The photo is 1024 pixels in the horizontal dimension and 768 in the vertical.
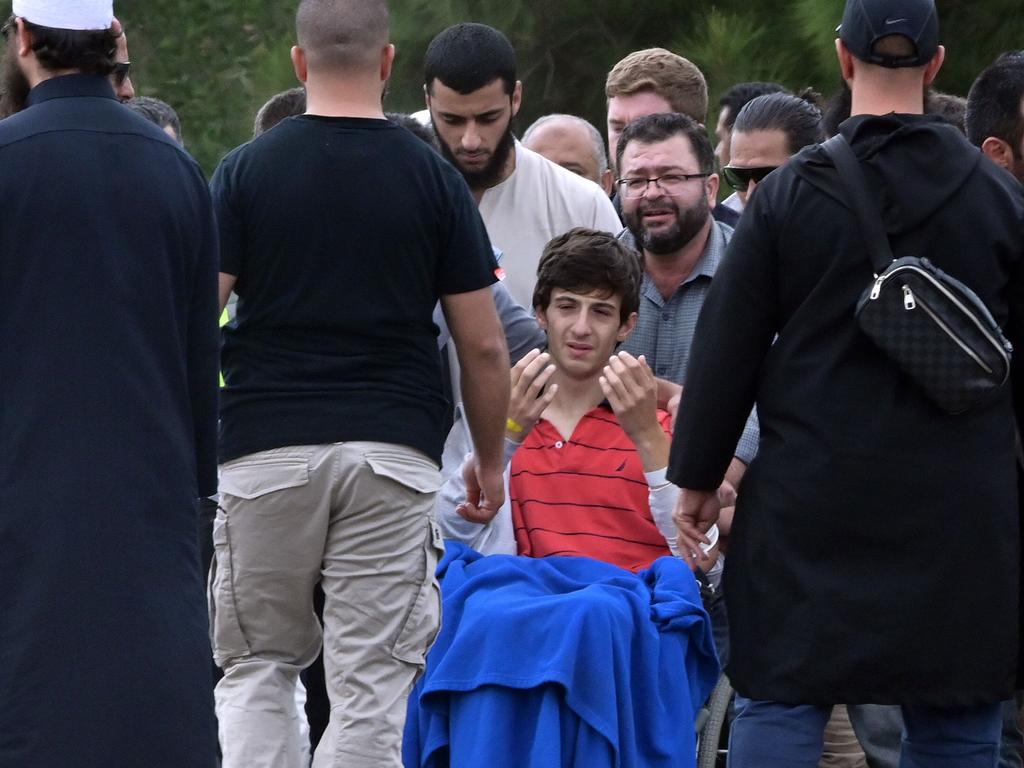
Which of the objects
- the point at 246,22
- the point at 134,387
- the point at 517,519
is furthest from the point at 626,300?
the point at 246,22

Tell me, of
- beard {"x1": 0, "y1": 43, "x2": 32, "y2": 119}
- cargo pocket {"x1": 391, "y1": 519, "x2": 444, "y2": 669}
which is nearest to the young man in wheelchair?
cargo pocket {"x1": 391, "y1": 519, "x2": 444, "y2": 669}

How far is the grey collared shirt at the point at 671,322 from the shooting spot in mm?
4852

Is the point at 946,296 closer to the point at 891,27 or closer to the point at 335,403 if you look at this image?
the point at 891,27

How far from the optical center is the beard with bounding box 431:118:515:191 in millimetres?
5188

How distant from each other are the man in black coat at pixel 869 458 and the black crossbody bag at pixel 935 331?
7 cm

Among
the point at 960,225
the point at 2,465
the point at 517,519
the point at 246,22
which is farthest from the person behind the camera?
the point at 246,22

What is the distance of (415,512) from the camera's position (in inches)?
153

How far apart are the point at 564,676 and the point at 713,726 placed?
2.24ft

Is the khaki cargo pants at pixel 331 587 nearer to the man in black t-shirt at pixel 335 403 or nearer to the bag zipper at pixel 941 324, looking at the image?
the man in black t-shirt at pixel 335 403

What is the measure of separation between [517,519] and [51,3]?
184 centimetres

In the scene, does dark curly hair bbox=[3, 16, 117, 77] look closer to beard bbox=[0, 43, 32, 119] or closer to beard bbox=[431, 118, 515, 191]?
beard bbox=[0, 43, 32, 119]

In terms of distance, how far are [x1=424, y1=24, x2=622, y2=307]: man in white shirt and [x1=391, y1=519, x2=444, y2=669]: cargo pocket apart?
4.52ft

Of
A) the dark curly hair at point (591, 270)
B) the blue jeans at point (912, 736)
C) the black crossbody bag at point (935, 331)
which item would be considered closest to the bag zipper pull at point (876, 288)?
the black crossbody bag at point (935, 331)

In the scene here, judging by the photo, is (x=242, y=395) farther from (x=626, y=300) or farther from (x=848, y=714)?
(x=848, y=714)
